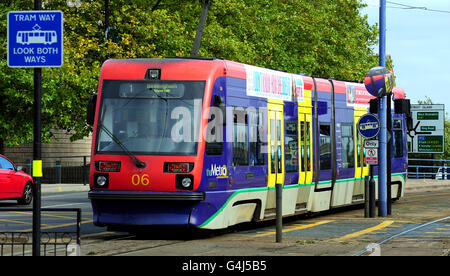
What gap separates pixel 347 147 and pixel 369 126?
56.2 inches

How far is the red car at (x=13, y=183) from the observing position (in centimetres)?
2552

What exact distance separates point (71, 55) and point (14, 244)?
23637 millimetres

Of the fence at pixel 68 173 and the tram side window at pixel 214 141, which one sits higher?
the tram side window at pixel 214 141

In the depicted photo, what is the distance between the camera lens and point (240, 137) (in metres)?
16.8

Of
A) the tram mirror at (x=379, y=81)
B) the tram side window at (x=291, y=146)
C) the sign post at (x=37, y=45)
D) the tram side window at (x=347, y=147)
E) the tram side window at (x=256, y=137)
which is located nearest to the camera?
the sign post at (x=37, y=45)

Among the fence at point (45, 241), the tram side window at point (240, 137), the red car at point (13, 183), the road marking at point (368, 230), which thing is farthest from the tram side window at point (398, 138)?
the fence at point (45, 241)

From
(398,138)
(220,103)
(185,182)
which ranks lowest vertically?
(185,182)

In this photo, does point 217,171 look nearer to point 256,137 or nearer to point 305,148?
point 256,137

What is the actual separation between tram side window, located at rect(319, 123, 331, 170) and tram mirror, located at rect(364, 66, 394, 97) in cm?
135

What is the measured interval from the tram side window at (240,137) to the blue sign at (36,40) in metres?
5.91

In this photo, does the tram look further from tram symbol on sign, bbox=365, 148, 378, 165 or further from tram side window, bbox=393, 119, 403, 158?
tram side window, bbox=393, 119, 403, 158

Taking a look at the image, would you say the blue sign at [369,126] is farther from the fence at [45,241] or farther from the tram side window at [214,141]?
the fence at [45,241]

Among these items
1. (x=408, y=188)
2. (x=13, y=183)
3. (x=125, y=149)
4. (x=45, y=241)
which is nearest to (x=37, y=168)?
(x=45, y=241)

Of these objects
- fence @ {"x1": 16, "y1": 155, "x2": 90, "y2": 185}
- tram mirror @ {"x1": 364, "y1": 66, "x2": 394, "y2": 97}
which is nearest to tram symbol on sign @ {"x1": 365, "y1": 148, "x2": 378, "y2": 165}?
tram mirror @ {"x1": 364, "y1": 66, "x2": 394, "y2": 97}
